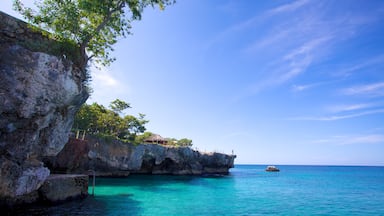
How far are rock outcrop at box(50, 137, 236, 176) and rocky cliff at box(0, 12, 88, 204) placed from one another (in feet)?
34.6

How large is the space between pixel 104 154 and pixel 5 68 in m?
21.2

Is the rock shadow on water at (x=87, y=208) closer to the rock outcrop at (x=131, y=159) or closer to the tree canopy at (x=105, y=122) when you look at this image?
the rock outcrop at (x=131, y=159)

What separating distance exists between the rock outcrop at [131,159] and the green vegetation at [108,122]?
1533 millimetres

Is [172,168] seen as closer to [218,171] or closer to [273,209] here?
[218,171]

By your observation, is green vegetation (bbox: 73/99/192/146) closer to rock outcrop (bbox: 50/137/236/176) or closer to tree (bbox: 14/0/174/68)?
rock outcrop (bbox: 50/137/236/176)

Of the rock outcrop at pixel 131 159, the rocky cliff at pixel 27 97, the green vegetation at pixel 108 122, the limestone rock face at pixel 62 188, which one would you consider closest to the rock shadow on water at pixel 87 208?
the limestone rock face at pixel 62 188

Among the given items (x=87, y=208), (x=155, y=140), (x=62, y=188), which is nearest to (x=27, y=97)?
(x=62, y=188)

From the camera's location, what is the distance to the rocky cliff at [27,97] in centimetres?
1053

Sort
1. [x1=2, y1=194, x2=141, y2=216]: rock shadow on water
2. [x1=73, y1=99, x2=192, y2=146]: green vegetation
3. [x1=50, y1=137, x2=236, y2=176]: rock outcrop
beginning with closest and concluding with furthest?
[x1=2, y1=194, x2=141, y2=216]: rock shadow on water < [x1=50, y1=137, x2=236, y2=176]: rock outcrop < [x1=73, y1=99, x2=192, y2=146]: green vegetation

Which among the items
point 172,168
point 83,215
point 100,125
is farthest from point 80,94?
point 172,168

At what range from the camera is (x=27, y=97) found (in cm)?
1094

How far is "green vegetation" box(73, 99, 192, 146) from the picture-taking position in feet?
100.0

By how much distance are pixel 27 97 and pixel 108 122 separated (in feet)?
76.6

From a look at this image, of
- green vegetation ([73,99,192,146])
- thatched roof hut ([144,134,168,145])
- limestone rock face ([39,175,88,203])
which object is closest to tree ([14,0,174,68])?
limestone rock face ([39,175,88,203])
